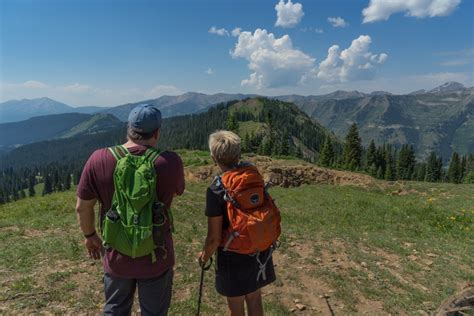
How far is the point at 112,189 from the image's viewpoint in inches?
149

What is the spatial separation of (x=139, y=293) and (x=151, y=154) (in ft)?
5.96

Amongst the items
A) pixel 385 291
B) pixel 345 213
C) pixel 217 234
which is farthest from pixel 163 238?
pixel 345 213

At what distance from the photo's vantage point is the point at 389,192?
26.4 m

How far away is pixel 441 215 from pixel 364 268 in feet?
30.5

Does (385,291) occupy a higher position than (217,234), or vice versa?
(217,234)

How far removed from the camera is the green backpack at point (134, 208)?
144 inches

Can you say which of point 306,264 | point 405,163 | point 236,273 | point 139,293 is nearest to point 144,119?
point 139,293

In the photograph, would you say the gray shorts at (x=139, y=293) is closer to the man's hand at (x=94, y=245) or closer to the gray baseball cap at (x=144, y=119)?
the man's hand at (x=94, y=245)

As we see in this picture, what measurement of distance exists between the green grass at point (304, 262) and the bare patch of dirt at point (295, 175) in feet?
47.8

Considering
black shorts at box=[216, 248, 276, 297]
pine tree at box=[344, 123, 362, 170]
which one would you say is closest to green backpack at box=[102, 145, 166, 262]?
black shorts at box=[216, 248, 276, 297]

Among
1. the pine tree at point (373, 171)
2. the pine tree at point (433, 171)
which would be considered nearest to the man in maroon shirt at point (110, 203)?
the pine tree at point (373, 171)

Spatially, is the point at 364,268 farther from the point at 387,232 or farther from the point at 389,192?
the point at 389,192

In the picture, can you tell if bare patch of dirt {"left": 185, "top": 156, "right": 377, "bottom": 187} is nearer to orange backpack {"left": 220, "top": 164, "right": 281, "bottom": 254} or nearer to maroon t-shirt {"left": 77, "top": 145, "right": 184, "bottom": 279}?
orange backpack {"left": 220, "top": 164, "right": 281, "bottom": 254}

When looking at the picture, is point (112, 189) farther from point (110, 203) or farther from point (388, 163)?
point (388, 163)
